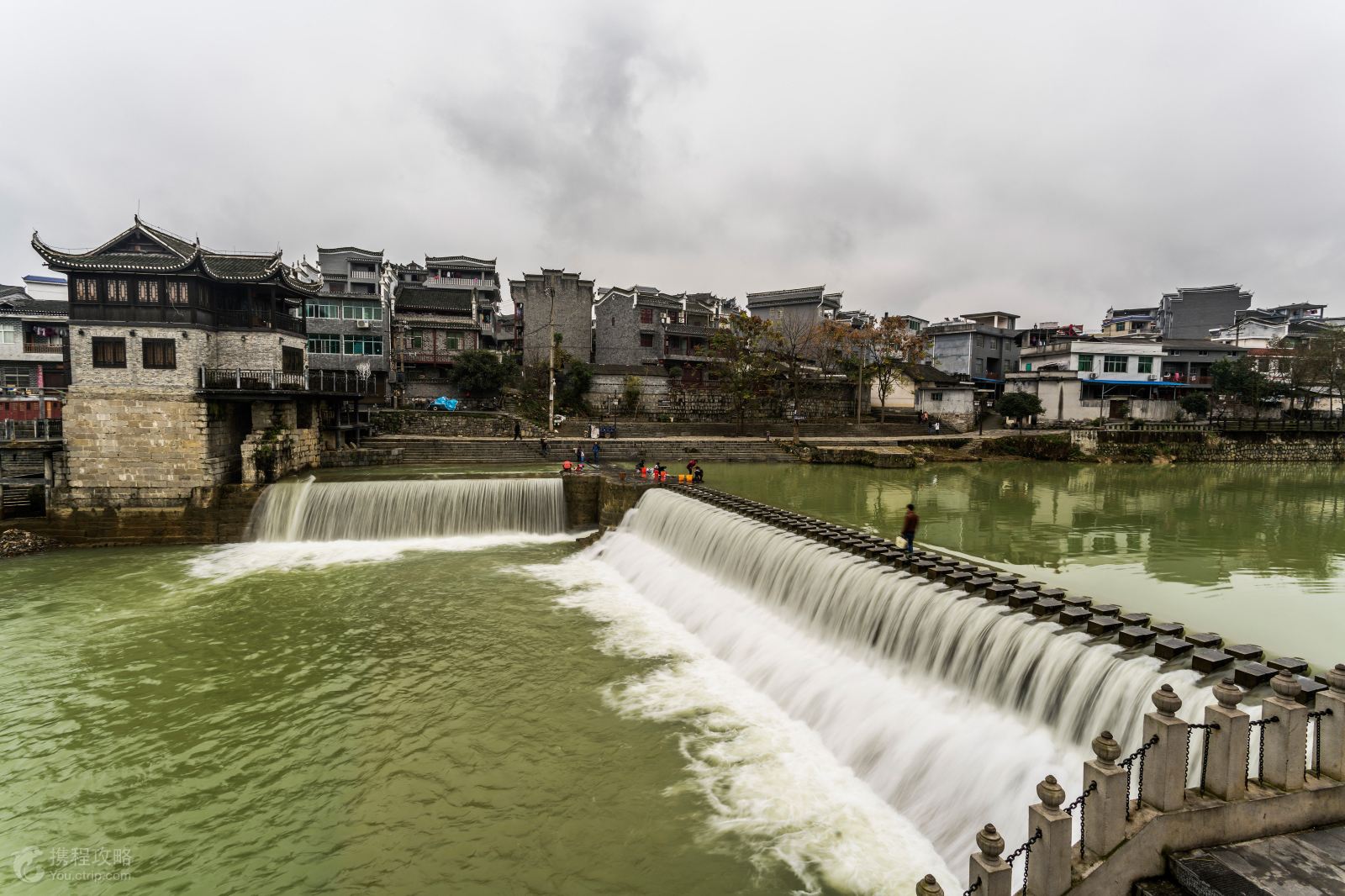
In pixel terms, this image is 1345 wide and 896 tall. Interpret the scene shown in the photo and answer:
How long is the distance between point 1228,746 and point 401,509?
81.6 ft

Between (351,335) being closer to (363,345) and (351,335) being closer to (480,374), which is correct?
(363,345)

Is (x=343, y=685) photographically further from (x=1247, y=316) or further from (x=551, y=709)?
(x=1247, y=316)

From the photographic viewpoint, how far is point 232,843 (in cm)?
848

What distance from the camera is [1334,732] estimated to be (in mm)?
5441

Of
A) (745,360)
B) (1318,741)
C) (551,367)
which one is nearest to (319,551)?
(1318,741)

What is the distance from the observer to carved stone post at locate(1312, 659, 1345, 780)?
541cm

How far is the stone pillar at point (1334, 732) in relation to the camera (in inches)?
213

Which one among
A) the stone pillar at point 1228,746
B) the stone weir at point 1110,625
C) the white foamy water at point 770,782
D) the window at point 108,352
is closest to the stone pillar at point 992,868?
the stone pillar at point 1228,746

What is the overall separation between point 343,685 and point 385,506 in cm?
1333

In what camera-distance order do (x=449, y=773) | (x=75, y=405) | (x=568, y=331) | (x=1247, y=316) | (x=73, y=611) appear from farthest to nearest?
(x=1247, y=316), (x=568, y=331), (x=75, y=405), (x=73, y=611), (x=449, y=773)

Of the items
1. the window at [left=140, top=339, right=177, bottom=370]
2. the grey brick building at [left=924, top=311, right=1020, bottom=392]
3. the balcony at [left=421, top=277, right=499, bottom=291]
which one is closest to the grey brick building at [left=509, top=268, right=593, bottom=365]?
Answer: the balcony at [left=421, top=277, right=499, bottom=291]

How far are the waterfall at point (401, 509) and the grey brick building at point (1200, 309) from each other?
82393 millimetres

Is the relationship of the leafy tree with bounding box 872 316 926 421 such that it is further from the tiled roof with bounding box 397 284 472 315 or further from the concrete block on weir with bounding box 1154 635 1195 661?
the concrete block on weir with bounding box 1154 635 1195 661

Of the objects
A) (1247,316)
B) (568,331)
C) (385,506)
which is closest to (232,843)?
(385,506)
